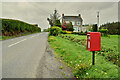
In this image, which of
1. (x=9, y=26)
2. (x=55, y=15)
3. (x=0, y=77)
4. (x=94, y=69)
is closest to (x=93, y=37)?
(x=94, y=69)

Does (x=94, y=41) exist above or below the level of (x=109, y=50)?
above

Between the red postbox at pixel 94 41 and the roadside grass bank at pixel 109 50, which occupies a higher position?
the red postbox at pixel 94 41

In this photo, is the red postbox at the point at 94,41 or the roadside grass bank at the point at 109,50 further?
the roadside grass bank at the point at 109,50

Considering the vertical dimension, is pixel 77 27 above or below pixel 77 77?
above

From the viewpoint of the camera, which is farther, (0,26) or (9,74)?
(0,26)

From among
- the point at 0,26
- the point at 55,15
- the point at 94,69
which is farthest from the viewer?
the point at 55,15

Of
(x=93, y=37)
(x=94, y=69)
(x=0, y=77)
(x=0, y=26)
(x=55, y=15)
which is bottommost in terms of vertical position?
(x=0, y=77)

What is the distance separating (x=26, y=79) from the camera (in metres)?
3.04

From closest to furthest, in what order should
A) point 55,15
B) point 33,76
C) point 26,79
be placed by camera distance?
point 26,79 → point 33,76 → point 55,15

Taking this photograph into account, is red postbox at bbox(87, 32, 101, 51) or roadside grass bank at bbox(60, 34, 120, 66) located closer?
red postbox at bbox(87, 32, 101, 51)

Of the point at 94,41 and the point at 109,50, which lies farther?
the point at 109,50

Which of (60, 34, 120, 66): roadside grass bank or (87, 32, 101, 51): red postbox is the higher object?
(87, 32, 101, 51): red postbox

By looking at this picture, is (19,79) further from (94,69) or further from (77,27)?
(77,27)

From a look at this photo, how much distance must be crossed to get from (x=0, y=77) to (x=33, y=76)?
3.84 feet
